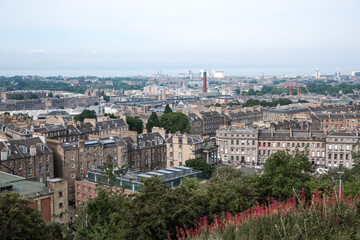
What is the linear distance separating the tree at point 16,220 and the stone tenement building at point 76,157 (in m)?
24.0

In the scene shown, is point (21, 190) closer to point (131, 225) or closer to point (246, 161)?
point (131, 225)

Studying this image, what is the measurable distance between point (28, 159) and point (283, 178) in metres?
28.0

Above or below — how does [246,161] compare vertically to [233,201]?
below

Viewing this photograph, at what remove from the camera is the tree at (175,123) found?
276ft

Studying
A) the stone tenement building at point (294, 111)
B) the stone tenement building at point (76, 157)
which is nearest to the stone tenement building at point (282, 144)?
the stone tenement building at point (76, 157)

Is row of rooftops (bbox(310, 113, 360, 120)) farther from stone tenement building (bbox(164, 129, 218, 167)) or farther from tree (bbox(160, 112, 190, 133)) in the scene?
stone tenement building (bbox(164, 129, 218, 167))

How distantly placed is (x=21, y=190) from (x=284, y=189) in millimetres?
20651

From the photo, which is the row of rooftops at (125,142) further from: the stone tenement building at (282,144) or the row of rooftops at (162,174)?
the stone tenement building at (282,144)

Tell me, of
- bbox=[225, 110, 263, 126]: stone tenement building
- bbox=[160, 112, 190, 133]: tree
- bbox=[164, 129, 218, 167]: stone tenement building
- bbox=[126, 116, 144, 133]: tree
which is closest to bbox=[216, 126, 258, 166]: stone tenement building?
bbox=[164, 129, 218, 167]: stone tenement building

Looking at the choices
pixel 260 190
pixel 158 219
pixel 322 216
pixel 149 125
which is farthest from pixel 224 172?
pixel 149 125

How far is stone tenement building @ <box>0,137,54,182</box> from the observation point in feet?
142

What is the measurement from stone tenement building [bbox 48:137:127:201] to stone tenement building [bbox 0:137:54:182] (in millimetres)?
1025

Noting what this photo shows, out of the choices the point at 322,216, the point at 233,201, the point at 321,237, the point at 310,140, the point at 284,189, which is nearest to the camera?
the point at 321,237

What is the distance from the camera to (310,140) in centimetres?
6294
